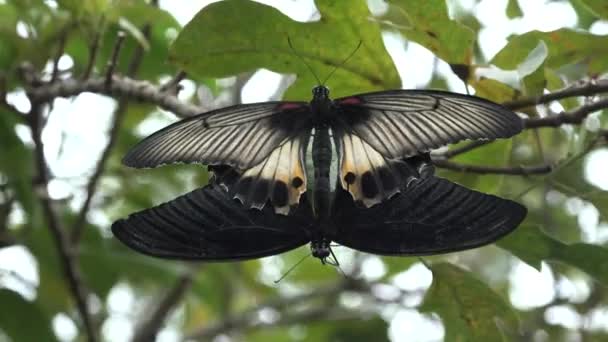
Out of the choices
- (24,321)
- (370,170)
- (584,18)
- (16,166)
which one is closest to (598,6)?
(584,18)

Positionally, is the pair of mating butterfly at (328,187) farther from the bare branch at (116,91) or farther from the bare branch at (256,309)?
the bare branch at (256,309)

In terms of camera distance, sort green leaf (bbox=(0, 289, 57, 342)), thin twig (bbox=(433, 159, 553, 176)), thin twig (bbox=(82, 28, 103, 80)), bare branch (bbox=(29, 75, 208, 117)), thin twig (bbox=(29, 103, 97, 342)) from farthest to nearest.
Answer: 1. green leaf (bbox=(0, 289, 57, 342))
2. thin twig (bbox=(29, 103, 97, 342))
3. bare branch (bbox=(29, 75, 208, 117))
4. thin twig (bbox=(82, 28, 103, 80))
5. thin twig (bbox=(433, 159, 553, 176))

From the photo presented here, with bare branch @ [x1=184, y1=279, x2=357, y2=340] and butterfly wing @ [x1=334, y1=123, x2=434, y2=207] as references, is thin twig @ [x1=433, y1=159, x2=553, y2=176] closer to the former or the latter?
butterfly wing @ [x1=334, y1=123, x2=434, y2=207]

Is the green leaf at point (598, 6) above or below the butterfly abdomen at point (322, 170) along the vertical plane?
above

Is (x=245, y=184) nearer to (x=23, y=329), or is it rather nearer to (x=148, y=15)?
(x=148, y=15)

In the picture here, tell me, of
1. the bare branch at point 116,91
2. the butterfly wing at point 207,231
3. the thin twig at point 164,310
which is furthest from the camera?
the thin twig at point 164,310

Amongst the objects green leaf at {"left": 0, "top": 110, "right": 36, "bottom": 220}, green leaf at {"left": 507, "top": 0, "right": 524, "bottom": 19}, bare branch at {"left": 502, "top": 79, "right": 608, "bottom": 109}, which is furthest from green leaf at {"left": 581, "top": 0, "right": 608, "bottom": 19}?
green leaf at {"left": 0, "top": 110, "right": 36, "bottom": 220}

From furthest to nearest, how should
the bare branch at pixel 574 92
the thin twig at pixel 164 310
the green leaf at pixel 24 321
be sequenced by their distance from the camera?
the thin twig at pixel 164 310 → the green leaf at pixel 24 321 → the bare branch at pixel 574 92

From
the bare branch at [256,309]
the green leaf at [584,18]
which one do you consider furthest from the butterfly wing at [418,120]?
the bare branch at [256,309]
